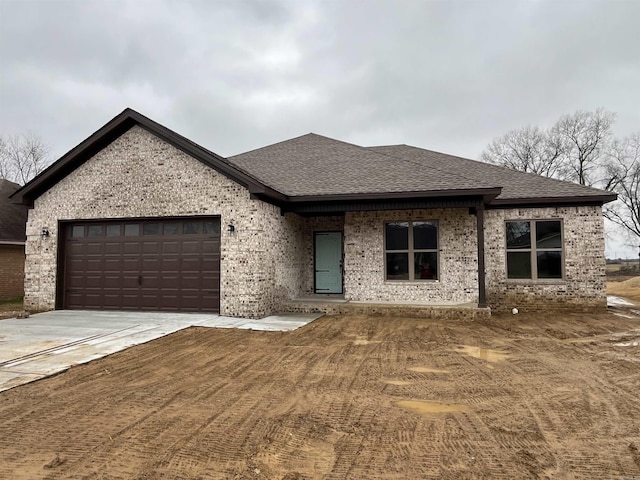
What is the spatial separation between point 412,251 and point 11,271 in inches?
639

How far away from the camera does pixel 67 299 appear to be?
11250mm

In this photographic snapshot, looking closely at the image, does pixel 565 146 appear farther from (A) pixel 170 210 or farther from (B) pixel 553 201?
(A) pixel 170 210

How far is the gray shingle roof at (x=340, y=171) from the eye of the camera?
10.6 metres

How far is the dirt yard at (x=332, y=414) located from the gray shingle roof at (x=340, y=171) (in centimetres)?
491

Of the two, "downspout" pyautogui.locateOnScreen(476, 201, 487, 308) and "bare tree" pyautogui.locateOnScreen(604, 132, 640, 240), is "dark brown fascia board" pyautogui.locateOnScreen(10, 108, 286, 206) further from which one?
"bare tree" pyautogui.locateOnScreen(604, 132, 640, 240)

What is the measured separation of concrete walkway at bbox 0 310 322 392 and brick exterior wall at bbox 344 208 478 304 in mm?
1983

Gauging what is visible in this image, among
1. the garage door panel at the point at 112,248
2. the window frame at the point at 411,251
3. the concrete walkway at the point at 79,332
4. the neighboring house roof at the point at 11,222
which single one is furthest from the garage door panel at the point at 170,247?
the neighboring house roof at the point at 11,222

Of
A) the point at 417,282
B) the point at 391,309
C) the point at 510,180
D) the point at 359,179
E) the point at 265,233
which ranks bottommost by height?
the point at 391,309

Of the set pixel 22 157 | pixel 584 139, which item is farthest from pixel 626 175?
pixel 22 157

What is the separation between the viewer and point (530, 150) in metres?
37.9

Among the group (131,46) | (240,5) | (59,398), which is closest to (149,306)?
(59,398)

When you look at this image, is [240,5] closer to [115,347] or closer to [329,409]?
[115,347]

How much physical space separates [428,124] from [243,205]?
28389 mm

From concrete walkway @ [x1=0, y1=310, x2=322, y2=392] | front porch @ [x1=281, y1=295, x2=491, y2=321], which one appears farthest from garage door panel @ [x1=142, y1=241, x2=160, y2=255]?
front porch @ [x1=281, y1=295, x2=491, y2=321]
